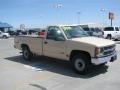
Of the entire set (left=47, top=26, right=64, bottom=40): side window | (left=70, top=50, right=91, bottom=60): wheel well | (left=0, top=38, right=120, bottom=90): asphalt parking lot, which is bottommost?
(left=0, top=38, right=120, bottom=90): asphalt parking lot

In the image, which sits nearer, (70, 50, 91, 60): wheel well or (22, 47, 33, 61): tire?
(70, 50, 91, 60): wheel well

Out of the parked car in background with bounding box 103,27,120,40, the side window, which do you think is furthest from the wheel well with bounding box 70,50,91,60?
the parked car in background with bounding box 103,27,120,40

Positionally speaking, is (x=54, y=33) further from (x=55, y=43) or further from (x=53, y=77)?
(x=53, y=77)

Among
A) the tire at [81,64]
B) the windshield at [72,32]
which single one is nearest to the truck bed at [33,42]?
the windshield at [72,32]

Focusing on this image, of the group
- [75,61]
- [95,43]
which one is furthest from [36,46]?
[95,43]

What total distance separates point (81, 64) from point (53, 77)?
4.07ft

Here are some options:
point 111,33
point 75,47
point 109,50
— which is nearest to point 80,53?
point 75,47

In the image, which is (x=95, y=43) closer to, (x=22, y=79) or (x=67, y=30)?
(x=67, y=30)

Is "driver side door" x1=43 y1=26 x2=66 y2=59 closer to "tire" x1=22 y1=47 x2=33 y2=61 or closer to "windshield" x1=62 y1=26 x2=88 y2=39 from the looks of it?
"windshield" x1=62 y1=26 x2=88 y2=39

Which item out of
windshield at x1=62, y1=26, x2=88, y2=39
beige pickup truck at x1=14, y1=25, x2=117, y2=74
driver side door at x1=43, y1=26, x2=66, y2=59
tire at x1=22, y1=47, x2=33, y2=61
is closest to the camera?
beige pickup truck at x1=14, y1=25, x2=117, y2=74

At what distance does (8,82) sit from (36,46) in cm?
380

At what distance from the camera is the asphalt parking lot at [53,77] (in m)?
8.16

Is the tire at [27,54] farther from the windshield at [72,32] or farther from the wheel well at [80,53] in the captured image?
the wheel well at [80,53]

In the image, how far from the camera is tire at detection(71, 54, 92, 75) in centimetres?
970
